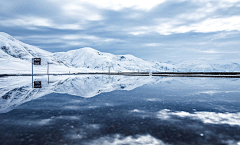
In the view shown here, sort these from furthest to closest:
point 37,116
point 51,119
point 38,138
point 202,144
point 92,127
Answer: point 37,116 < point 51,119 < point 92,127 < point 38,138 < point 202,144

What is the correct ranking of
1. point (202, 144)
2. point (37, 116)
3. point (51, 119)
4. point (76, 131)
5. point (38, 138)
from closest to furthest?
point (202, 144)
point (38, 138)
point (76, 131)
point (51, 119)
point (37, 116)

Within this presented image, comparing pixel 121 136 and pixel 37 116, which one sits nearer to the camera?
pixel 121 136

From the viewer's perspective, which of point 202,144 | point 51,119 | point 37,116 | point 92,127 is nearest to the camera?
point 202,144

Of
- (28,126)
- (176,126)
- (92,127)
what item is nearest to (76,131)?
(92,127)

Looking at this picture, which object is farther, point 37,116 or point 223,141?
point 37,116

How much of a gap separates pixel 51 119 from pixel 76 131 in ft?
7.59

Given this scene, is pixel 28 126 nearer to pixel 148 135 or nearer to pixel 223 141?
→ pixel 148 135

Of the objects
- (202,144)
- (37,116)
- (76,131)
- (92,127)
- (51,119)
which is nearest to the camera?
(202,144)

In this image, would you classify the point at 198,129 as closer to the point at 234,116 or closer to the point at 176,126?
the point at 176,126

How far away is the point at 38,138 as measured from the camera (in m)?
6.62

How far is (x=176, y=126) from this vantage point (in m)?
8.13

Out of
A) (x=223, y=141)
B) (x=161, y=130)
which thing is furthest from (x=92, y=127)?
(x=223, y=141)

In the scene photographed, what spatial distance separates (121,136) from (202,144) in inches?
98.3

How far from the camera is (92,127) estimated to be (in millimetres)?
7969
